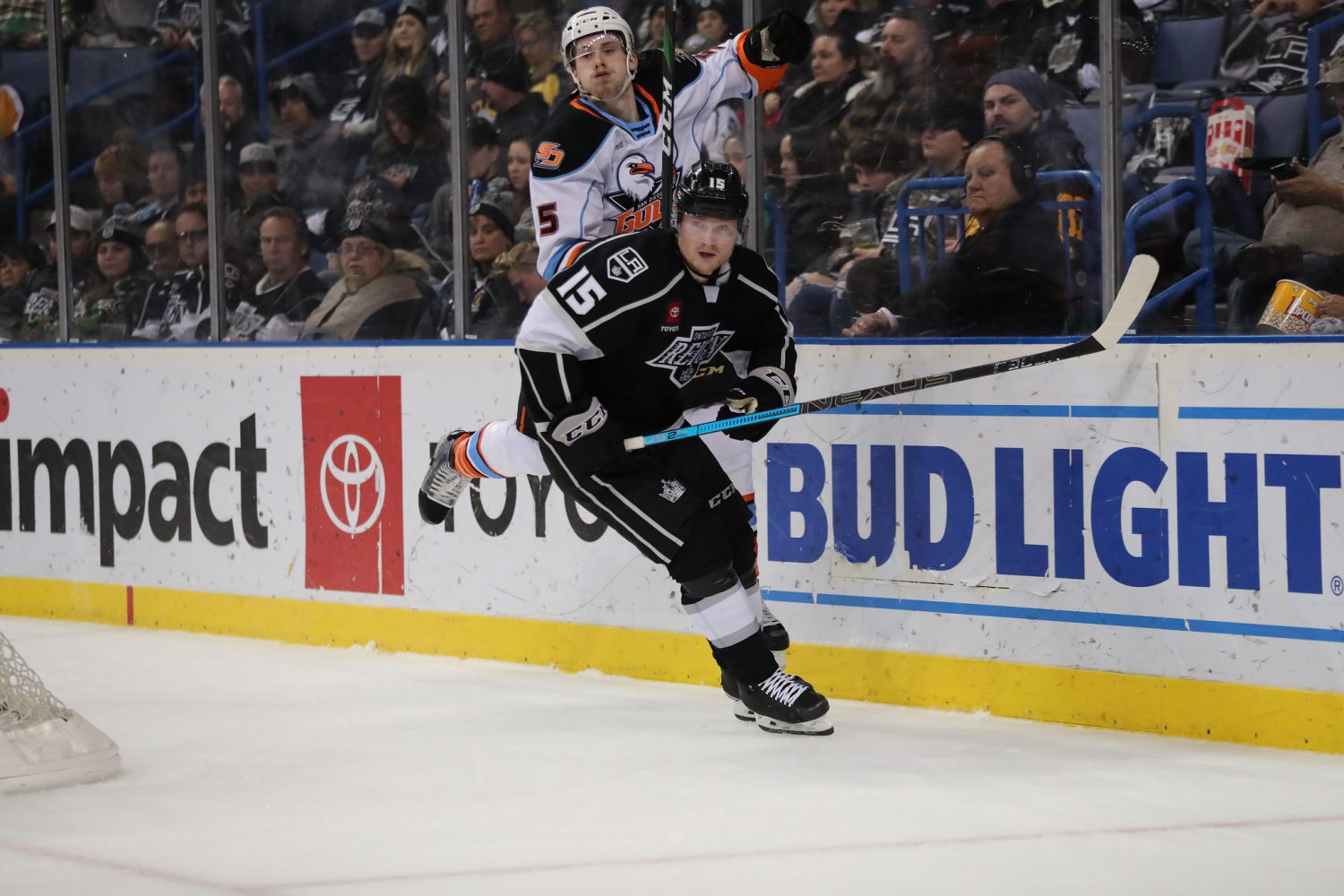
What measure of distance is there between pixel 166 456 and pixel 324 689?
4.80ft

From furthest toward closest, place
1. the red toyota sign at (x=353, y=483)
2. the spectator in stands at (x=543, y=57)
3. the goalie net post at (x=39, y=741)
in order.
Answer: the red toyota sign at (x=353, y=483), the spectator in stands at (x=543, y=57), the goalie net post at (x=39, y=741)

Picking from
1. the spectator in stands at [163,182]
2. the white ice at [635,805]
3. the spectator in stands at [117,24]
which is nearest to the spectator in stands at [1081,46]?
the white ice at [635,805]

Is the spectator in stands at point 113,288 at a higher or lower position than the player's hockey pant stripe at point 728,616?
higher

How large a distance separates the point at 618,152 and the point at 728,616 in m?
1.14

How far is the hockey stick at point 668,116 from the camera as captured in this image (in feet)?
12.9

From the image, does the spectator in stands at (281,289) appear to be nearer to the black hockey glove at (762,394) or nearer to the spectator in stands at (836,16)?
the spectator in stands at (836,16)

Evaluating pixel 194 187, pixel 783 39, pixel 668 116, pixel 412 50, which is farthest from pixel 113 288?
pixel 783 39

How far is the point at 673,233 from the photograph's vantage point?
3.70 m

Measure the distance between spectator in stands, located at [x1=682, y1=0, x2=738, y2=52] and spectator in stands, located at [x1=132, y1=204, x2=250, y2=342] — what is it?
1785mm

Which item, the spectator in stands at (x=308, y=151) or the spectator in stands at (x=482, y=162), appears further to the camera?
the spectator in stands at (x=308, y=151)

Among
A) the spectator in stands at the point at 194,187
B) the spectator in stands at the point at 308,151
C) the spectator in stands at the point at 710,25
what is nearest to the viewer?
the spectator in stands at the point at 710,25

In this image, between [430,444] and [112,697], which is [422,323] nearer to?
[430,444]

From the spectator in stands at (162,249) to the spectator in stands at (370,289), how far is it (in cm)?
65

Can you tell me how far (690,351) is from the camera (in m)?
3.76
